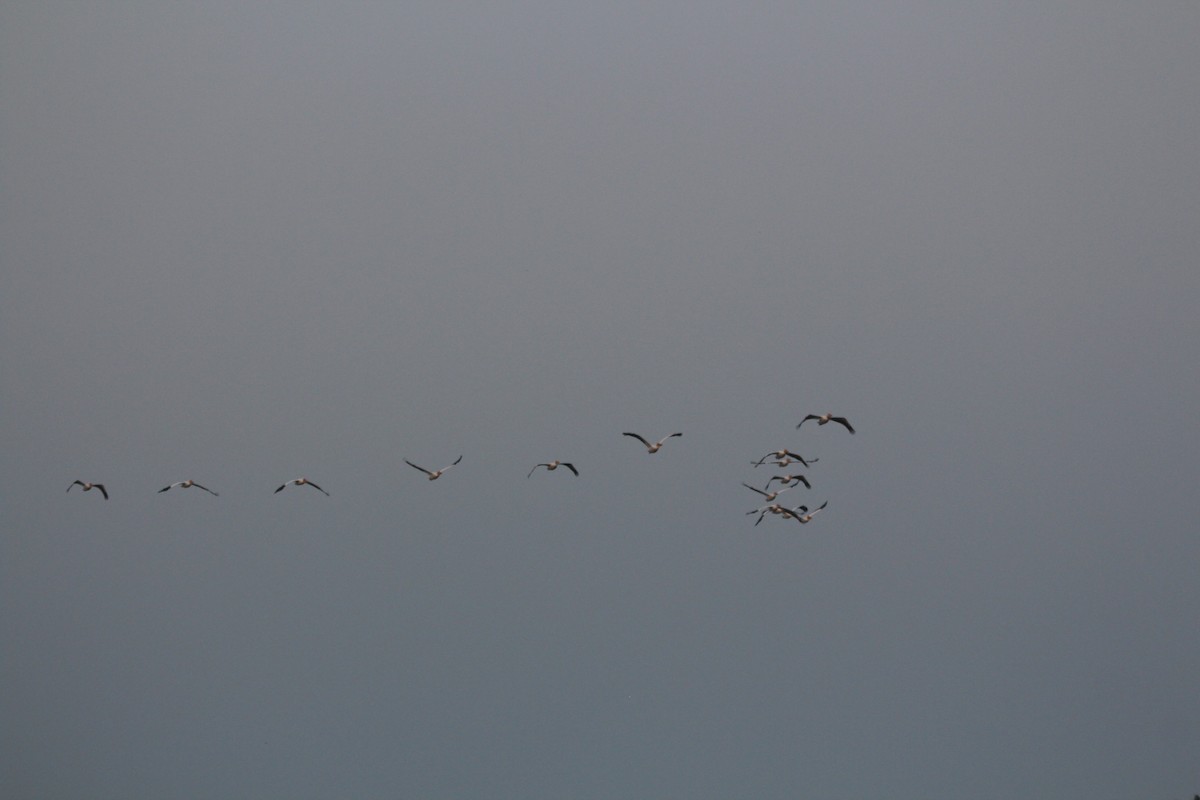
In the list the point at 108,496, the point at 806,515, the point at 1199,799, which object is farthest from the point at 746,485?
the point at 108,496

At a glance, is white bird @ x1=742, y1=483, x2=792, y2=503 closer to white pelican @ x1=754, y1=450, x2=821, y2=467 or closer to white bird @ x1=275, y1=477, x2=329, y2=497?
white pelican @ x1=754, y1=450, x2=821, y2=467

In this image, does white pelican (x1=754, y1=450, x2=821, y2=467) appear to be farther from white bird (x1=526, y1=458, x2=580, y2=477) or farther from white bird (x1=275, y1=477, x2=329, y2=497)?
white bird (x1=275, y1=477, x2=329, y2=497)

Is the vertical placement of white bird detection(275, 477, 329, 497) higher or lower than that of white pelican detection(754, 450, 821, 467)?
lower

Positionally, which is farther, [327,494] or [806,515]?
[327,494]

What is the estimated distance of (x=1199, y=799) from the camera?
752 centimetres

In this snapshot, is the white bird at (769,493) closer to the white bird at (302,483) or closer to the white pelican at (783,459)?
the white pelican at (783,459)

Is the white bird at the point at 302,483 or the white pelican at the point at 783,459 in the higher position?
the white pelican at the point at 783,459

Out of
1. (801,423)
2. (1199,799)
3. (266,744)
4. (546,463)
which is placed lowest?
(266,744)

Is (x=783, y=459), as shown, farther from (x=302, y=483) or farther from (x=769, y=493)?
(x=302, y=483)

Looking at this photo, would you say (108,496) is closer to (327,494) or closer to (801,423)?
(327,494)

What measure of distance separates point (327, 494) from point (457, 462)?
1.04 meters

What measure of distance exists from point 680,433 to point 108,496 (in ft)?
14.8

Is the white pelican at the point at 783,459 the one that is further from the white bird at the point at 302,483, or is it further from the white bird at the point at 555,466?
the white bird at the point at 302,483

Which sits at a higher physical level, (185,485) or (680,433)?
(680,433)
